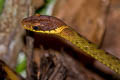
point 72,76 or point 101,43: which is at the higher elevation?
point 101,43

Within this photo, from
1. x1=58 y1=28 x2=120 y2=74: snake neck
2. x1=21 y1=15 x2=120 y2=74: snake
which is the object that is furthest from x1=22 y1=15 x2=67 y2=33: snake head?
x1=58 y1=28 x2=120 y2=74: snake neck

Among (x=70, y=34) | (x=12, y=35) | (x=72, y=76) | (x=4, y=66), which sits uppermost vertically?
(x=70, y=34)

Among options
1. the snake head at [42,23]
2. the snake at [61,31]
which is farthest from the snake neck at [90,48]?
the snake head at [42,23]

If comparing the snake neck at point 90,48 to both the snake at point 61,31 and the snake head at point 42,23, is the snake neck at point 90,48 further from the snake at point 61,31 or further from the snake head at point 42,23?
the snake head at point 42,23

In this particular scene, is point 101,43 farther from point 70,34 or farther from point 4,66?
point 4,66

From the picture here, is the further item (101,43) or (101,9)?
(101,43)

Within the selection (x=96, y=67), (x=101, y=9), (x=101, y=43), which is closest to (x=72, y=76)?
(x=96, y=67)

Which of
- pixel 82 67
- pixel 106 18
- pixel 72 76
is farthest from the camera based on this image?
pixel 106 18

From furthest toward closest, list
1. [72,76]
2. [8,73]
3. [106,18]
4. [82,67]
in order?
[106,18], [82,67], [72,76], [8,73]

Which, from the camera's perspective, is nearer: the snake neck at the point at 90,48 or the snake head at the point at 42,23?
the snake head at the point at 42,23
